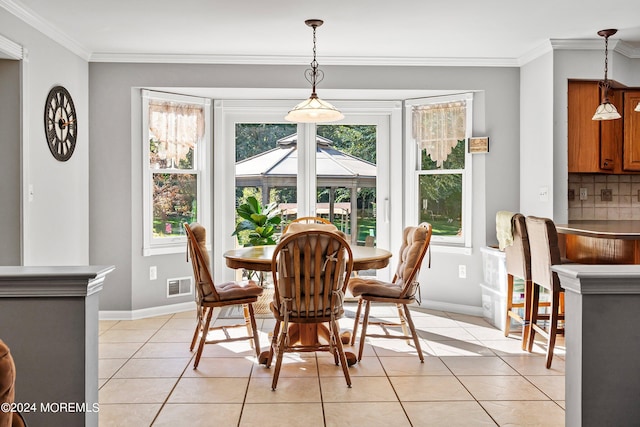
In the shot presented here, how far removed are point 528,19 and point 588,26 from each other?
0.53 metres

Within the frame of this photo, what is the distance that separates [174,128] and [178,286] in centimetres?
153

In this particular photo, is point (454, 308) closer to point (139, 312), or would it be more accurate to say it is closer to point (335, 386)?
point (335, 386)

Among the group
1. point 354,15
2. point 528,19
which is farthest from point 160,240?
point 528,19

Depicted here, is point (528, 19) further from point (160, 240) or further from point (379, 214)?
point (160, 240)

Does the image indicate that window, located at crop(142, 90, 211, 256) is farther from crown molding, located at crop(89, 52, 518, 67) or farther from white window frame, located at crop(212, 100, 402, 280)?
crown molding, located at crop(89, 52, 518, 67)

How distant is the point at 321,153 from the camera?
Result: 5559mm

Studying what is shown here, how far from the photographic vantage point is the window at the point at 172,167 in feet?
16.3

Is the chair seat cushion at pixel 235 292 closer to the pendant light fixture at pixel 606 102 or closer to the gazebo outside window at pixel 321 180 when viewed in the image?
the gazebo outside window at pixel 321 180

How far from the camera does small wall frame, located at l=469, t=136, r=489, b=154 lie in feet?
16.0

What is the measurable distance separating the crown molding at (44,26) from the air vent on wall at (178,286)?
2.18 meters

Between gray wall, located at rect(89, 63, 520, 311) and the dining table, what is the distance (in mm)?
1482

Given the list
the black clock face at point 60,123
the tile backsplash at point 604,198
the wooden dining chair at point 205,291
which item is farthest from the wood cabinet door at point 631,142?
the black clock face at point 60,123

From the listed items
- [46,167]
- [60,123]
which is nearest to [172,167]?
[60,123]

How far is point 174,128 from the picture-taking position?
509 cm
